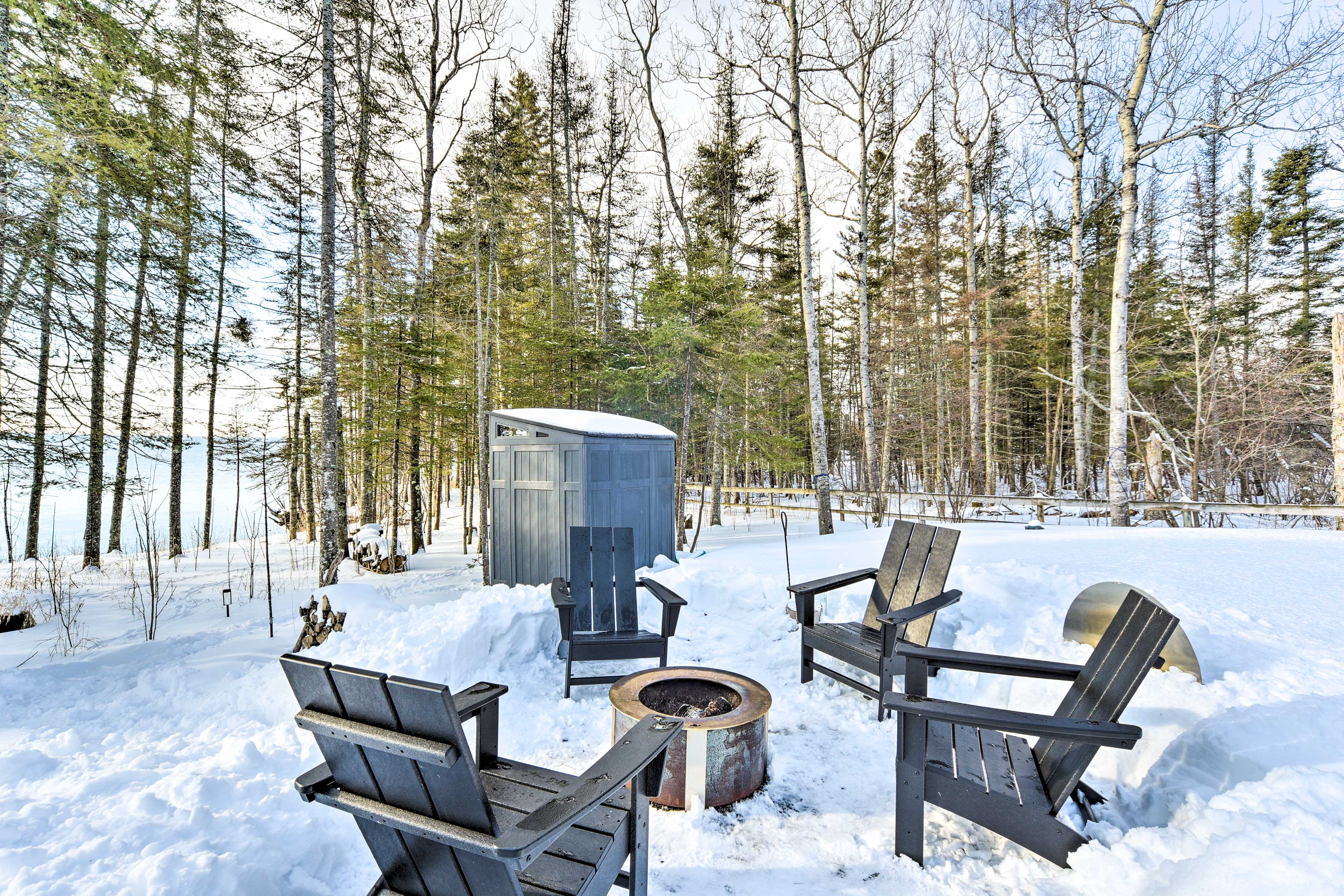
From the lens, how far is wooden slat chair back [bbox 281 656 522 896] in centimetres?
120

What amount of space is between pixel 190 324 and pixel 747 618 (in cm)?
911

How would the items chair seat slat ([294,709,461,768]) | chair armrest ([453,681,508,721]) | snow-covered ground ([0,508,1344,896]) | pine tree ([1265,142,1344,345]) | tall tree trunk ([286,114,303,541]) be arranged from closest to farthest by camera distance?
1. chair seat slat ([294,709,461,768])
2. snow-covered ground ([0,508,1344,896])
3. chair armrest ([453,681,508,721])
4. tall tree trunk ([286,114,303,541])
5. pine tree ([1265,142,1344,345])

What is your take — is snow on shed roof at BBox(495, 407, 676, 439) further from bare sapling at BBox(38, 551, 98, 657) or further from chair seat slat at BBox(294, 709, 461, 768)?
chair seat slat at BBox(294, 709, 461, 768)

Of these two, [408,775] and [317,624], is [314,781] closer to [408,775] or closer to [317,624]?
[408,775]

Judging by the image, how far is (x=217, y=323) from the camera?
1051 cm

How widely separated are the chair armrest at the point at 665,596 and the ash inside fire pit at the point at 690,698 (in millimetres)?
573

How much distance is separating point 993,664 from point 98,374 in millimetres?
10420

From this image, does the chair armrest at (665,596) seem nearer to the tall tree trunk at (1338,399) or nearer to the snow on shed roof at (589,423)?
the snow on shed roof at (589,423)

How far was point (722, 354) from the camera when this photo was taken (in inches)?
376

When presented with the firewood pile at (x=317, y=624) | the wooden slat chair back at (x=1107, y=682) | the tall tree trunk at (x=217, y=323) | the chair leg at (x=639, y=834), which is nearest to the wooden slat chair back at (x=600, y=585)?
the firewood pile at (x=317, y=624)

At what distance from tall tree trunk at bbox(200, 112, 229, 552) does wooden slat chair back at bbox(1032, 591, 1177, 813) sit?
997 centimetres

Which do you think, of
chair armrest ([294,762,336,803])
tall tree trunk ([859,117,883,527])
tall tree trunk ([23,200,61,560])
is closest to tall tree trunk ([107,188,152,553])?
tall tree trunk ([23,200,61,560])

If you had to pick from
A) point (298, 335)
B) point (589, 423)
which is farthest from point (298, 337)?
point (589, 423)

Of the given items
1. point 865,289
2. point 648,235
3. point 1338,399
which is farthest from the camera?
point 648,235
